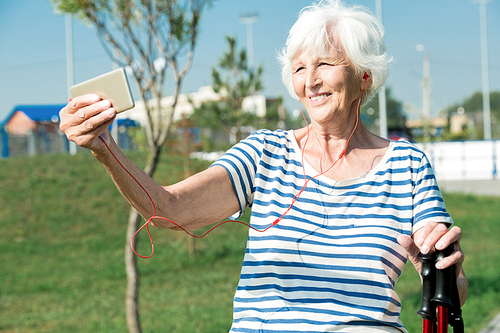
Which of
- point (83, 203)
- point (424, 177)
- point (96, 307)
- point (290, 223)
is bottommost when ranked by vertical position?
point (96, 307)

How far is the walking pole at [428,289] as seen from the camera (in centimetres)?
155

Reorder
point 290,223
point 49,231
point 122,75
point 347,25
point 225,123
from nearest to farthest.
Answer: point 122,75 → point 290,223 → point 347,25 → point 49,231 → point 225,123

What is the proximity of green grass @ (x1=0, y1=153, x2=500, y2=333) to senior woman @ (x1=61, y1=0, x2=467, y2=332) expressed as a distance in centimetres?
351

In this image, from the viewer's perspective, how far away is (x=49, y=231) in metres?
9.85

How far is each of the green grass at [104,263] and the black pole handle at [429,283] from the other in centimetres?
352

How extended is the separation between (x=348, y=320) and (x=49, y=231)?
9.49 metres

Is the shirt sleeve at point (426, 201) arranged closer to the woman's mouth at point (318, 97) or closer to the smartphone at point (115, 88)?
the woman's mouth at point (318, 97)

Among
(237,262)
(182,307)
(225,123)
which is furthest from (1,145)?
(182,307)

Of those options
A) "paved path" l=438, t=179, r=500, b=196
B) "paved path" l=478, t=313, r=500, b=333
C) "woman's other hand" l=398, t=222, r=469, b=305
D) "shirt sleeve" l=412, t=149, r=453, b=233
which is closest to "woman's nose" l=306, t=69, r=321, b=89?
"shirt sleeve" l=412, t=149, r=453, b=233

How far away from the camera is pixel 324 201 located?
172 cm

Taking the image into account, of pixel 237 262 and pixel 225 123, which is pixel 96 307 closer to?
pixel 237 262

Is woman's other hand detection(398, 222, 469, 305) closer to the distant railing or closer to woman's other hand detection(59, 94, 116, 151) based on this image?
woman's other hand detection(59, 94, 116, 151)

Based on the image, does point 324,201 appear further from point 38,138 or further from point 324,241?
point 38,138

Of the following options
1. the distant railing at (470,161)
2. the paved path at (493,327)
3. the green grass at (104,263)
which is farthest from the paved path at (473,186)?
the paved path at (493,327)
